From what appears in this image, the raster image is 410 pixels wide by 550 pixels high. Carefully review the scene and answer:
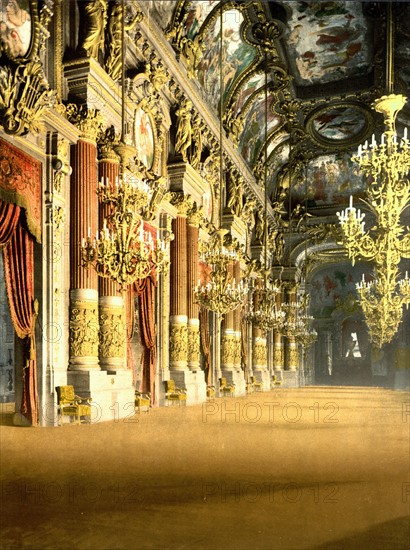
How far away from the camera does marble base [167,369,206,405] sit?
13266 millimetres

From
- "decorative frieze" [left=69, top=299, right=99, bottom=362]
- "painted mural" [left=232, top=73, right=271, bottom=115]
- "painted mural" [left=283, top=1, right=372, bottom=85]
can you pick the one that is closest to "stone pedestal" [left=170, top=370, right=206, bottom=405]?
"decorative frieze" [left=69, top=299, right=99, bottom=362]

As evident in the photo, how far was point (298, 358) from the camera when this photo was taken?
3120cm

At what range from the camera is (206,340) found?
55.0ft

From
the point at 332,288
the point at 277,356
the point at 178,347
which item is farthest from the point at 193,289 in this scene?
the point at 332,288

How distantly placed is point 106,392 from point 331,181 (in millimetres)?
22735

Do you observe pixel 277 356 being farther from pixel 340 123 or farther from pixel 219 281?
pixel 219 281

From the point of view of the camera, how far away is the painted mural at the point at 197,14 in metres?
13.8

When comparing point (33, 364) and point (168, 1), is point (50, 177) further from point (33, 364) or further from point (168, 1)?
point (168, 1)

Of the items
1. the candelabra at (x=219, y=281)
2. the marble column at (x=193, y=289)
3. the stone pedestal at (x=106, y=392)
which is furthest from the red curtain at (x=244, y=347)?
the stone pedestal at (x=106, y=392)

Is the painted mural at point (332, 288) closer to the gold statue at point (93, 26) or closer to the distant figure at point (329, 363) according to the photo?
the distant figure at point (329, 363)

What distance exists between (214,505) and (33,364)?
5.17m

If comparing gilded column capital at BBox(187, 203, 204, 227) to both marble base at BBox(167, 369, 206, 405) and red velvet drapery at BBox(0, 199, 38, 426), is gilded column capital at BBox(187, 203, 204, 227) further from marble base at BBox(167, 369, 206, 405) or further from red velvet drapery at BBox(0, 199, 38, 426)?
red velvet drapery at BBox(0, 199, 38, 426)

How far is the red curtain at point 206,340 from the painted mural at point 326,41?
9113 millimetres

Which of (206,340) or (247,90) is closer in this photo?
(206,340)
